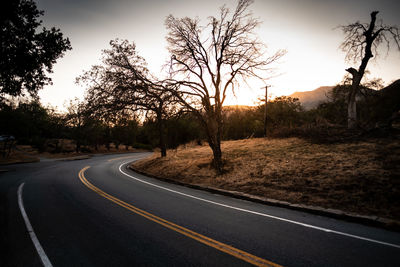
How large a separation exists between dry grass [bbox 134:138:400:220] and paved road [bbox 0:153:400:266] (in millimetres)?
1259

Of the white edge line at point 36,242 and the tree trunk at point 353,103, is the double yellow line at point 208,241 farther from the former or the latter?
the tree trunk at point 353,103

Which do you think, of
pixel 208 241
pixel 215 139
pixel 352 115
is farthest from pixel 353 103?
pixel 208 241

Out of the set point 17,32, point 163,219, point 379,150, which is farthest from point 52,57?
point 379,150

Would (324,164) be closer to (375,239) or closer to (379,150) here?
(379,150)

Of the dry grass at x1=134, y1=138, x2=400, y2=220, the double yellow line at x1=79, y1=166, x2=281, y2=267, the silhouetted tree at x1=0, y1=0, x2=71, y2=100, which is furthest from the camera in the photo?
the silhouetted tree at x1=0, y1=0, x2=71, y2=100

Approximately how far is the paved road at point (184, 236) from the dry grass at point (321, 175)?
1.26 meters

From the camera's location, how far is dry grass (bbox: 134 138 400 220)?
5.98 metres

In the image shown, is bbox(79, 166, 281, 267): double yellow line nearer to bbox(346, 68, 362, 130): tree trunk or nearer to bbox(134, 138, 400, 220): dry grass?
bbox(134, 138, 400, 220): dry grass

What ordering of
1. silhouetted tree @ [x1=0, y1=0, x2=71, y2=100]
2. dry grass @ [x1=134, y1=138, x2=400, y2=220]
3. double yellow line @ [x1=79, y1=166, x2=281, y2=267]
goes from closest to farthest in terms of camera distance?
double yellow line @ [x1=79, y1=166, x2=281, y2=267] < dry grass @ [x1=134, y1=138, x2=400, y2=220] < silhouetted tree @ [x1=0, y1=0, x2=71, y2=100]

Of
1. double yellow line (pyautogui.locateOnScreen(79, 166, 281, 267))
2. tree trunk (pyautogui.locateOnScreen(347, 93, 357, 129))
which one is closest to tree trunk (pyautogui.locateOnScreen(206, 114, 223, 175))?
double yellow line (pyautogui.locateOnScreen(79, 166, 281, 267))

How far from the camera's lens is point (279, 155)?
1144 cm

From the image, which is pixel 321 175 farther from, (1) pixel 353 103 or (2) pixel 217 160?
(1) pixel 353 103

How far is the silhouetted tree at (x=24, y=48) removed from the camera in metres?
10.3

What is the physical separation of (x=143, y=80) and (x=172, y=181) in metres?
6.79
